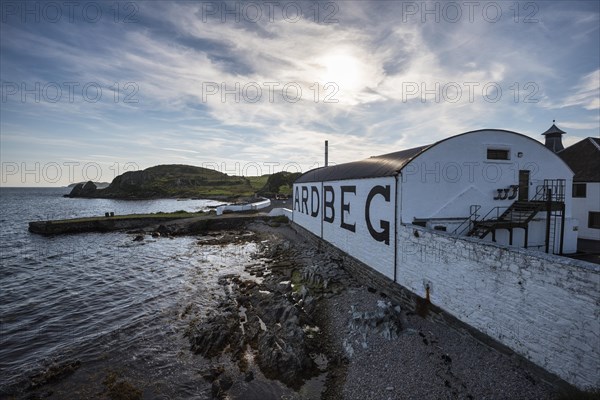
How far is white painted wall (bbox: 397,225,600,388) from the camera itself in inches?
275

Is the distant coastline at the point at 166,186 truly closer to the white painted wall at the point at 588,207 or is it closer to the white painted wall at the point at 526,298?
the white painted wall at the point at 588,207

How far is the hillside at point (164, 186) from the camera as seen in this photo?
435ft

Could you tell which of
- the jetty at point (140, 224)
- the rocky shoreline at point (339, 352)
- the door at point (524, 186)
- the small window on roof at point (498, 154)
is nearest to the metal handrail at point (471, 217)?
the small window on roof at point (498, 154)

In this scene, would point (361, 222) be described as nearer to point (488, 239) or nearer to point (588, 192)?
point (488, 239)

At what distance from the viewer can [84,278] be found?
70.0 feet

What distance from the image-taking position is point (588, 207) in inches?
952

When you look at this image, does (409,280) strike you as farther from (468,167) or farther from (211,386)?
(211,386)

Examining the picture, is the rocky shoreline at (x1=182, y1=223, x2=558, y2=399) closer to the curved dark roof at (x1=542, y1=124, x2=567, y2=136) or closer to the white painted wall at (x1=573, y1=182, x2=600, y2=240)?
the white painted wall at (x1=573, y1=182, x2=600, y2=240)

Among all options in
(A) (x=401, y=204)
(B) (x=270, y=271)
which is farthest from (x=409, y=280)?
(B) (x=270, y=271)

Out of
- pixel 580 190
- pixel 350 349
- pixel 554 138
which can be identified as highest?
pixel 554 138

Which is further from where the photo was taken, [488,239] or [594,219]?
[594,219]

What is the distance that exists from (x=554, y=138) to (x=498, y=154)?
24.7 m

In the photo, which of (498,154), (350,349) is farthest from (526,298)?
(498,154)

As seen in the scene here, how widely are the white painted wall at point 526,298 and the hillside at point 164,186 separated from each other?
371ft
